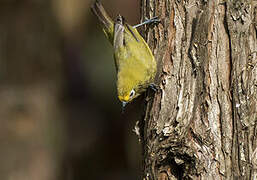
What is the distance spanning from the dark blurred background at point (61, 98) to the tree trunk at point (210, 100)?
3.04 metres

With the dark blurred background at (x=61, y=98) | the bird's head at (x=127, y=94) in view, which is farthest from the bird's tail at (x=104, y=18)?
the dark blurred background at (x=61, y=98)

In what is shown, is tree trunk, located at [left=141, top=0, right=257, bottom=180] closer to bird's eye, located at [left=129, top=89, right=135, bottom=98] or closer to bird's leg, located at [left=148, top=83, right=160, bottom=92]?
bird's leg, located at [left=148, top=83, right=160, bottom=92]

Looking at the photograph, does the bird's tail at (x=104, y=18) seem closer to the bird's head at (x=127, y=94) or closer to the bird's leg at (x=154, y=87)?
the bird's head at (x=127, y=94)

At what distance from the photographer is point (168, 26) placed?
423 centimetres

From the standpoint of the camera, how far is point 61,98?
30.8 ft

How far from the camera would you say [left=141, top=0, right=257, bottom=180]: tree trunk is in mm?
3811

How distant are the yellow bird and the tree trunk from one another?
2.51 ft

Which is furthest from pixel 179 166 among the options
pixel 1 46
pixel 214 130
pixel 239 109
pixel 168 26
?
pixel 1 46

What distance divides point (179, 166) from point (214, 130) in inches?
19.2

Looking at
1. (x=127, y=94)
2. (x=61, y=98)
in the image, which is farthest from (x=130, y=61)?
(x=61, y=98)

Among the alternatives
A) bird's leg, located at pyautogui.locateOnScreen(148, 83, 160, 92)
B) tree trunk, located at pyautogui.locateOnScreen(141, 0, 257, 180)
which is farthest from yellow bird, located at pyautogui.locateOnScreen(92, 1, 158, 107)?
tree trunk, located at pyautogui.locateOnScreen(141, 0, 257, 180)

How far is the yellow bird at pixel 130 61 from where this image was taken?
16.8ft

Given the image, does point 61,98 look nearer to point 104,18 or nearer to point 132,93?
point 104,18

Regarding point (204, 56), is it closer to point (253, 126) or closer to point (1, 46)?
point (253, 126)
